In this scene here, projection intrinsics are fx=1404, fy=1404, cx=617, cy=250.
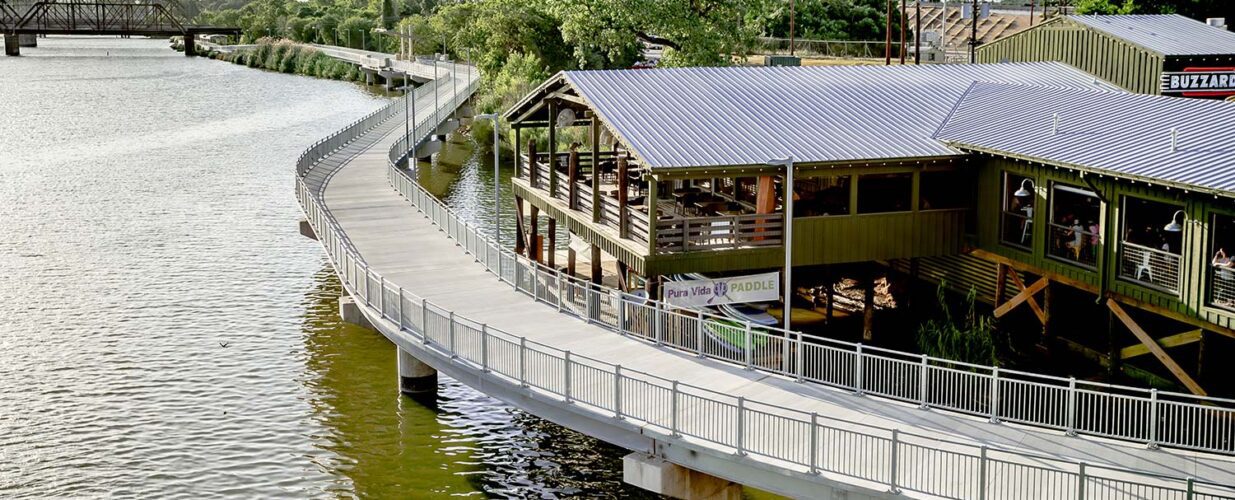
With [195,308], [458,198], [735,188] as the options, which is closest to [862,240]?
[735,188]

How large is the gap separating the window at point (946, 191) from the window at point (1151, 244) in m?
4.76

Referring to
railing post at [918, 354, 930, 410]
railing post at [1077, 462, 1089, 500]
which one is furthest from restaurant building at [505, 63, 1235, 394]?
railing post at [1077, 462, 1089, 500]

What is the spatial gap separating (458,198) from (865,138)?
3489cm

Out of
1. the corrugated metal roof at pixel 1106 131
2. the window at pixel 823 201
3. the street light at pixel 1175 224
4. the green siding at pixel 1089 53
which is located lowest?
the window at pixel 823 201

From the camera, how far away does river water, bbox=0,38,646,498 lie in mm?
29891

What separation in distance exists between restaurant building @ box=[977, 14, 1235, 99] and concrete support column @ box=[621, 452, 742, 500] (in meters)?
24.7

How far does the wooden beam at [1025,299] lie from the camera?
109 feet

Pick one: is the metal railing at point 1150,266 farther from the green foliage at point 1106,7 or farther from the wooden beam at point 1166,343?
the green foliage at point 1106,7

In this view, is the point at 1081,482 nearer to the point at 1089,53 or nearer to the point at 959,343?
→ the point at 959,343

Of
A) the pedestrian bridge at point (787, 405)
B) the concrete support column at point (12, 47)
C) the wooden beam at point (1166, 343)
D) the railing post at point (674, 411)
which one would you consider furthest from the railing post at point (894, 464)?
the concrete support column at point (12, 47)

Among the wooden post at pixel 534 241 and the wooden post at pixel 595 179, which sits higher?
the wooden post at pixel 595 179

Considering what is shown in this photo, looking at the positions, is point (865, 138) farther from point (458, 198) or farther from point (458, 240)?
point (458, 198)

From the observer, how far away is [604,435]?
26.0 metres

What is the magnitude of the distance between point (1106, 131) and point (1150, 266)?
446 cm
